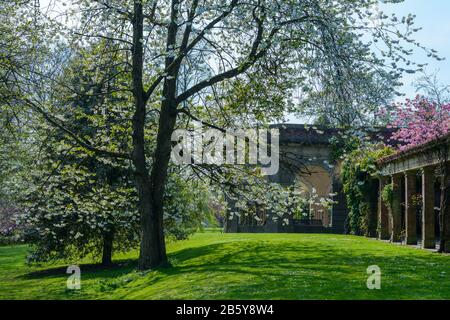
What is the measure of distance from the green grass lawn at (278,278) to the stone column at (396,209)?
3.43 m

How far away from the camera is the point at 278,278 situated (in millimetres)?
10461

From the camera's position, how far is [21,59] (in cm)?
1293

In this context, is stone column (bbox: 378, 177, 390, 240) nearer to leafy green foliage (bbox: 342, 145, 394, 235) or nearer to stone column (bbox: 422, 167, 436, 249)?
leafy green foliage (bbox: 342, 145, 394, 235)

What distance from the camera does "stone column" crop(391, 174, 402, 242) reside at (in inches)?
782

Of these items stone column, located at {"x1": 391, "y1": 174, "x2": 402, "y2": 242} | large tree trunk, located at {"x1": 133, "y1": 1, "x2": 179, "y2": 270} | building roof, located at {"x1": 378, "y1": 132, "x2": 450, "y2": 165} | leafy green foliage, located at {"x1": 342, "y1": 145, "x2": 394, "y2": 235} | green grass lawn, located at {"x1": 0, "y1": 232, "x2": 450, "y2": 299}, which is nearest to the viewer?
green grass lawn, located at {"x1": 0, "y1": 232, "x2": 450, "y2": 299}

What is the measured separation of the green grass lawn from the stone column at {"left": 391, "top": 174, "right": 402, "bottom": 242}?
3427 millimetres

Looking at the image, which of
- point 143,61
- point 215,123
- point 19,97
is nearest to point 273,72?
point 215,123

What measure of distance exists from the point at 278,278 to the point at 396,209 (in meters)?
10.9

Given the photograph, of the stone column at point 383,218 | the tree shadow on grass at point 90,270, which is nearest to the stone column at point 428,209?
the stone column at point 383,218

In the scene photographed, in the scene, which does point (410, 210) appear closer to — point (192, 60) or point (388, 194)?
point (388, 194)

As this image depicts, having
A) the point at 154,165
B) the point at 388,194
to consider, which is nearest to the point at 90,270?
the point at 154,165

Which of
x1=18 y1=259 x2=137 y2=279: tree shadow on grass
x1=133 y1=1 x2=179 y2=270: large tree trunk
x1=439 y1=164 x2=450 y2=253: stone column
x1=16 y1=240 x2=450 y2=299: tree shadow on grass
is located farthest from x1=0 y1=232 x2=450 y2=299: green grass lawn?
x1=133 y1=1 x2=179 y2=270: large tree trunk
